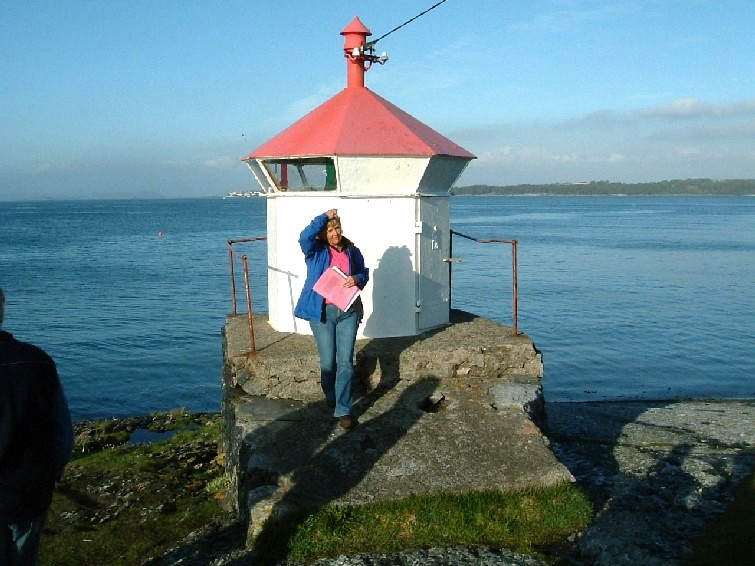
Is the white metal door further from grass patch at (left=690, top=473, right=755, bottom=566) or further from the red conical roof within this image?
grass patch at (left=690, top=473, right=755, bottom=566)

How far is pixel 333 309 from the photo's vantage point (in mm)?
7141

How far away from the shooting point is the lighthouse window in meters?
8.72

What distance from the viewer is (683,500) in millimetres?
7070

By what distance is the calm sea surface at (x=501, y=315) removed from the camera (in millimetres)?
18078

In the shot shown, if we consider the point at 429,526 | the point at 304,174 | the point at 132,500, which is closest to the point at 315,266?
the point at 304,174

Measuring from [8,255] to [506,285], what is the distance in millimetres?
32572

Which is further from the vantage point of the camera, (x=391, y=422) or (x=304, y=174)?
(x=304, y=174)

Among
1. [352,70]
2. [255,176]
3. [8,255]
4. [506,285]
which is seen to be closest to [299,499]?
[255,176]

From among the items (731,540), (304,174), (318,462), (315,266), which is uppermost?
(304,174)

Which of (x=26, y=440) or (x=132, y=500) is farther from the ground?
(x=26, y=440)

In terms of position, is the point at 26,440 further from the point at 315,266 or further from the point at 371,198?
the point at 371,198

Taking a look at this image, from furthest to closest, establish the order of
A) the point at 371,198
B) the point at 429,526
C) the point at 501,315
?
the point at 501,315
the point at 371,198
the point at 429,526

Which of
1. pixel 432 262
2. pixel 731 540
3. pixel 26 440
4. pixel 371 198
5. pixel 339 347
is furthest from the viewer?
pixel 432 262

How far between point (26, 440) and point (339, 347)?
364 centimetres
